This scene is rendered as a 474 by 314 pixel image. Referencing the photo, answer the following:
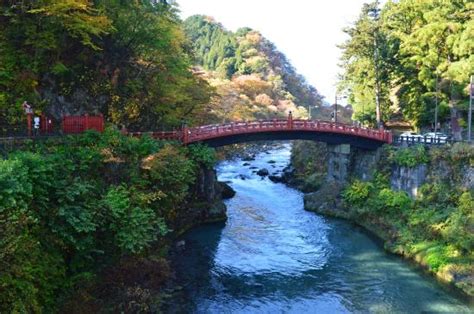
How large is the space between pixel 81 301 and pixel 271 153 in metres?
63.9

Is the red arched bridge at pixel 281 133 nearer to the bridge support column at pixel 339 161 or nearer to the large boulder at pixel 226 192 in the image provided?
the bridge support column at pixel 339 161

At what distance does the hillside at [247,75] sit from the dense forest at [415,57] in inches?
694

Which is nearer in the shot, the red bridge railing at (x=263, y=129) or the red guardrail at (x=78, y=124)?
the red guardrail at (x=78, y=124)

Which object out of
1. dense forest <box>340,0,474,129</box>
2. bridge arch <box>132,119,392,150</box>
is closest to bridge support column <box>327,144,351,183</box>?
bridge arch <box>132,119,392,150</box>

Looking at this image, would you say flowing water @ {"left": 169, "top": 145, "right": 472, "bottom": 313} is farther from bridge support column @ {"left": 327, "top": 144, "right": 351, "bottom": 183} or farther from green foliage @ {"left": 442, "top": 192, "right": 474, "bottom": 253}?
bridge support column @ {"left": 327, "top": 144, "right": 351, "bottom": 183}

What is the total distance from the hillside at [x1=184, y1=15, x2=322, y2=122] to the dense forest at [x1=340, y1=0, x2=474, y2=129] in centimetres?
1764

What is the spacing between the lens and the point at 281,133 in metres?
40.1

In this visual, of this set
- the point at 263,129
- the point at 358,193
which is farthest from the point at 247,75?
the point at 358,193

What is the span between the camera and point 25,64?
93.7 ft

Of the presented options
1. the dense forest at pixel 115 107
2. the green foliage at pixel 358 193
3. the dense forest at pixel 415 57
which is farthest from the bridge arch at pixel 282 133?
the dense forest at pixel 415 57

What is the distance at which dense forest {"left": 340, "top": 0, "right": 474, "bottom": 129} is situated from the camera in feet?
135

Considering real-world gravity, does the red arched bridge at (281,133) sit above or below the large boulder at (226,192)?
above

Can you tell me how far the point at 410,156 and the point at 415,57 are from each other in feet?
39.4

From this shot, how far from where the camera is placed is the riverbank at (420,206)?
1030 inches
